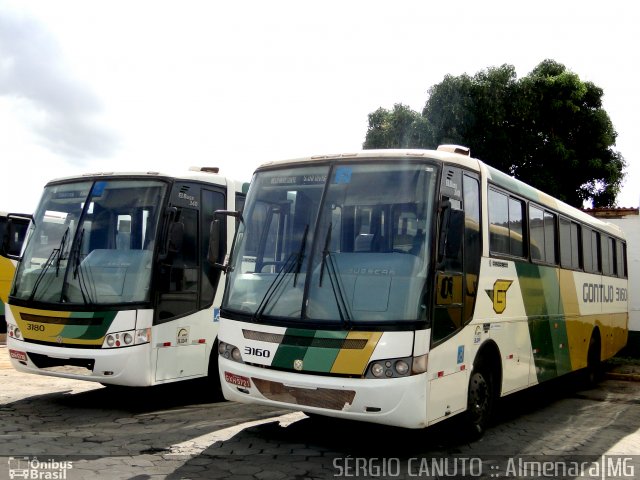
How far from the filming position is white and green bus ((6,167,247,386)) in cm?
786

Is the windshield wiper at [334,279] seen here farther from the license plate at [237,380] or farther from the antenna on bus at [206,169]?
the antenna on bus at [206,169]

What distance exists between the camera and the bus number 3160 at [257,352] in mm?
6225

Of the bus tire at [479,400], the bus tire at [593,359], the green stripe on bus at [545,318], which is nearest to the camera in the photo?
the bus tire at [479,400]

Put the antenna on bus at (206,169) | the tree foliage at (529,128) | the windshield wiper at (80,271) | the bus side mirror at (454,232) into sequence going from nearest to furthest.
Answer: the bus side mirror at (454,232), the windshield wiper at (80,271), the antenna on bus at (206,169), the tree foliage at (529,128)

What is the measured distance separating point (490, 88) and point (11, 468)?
82.1 ft

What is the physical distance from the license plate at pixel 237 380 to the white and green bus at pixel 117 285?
170cm

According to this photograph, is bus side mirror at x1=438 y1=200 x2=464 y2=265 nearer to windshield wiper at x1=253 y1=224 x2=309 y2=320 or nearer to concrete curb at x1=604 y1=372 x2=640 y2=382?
A: windshield wiper at x1=253 y1=224 x2=309 y2=320

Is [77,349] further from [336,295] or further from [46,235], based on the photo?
[336,295]

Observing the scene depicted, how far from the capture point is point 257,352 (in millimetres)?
6305

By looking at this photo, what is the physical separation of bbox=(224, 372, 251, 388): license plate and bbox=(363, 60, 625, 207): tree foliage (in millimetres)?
21427

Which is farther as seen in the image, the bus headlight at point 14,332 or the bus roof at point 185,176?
the bus roof at point 185,176

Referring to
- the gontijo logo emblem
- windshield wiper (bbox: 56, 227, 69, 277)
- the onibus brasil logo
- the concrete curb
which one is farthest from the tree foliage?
the onibus brasil logo

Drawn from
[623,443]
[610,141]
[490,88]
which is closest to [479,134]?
[490,88]

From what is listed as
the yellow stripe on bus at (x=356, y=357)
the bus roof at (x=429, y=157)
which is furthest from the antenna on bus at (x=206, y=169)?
the yellow stripe on bus at (x=356, y=357)
